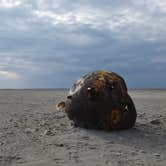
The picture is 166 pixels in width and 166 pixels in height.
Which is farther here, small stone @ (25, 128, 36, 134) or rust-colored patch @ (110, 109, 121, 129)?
small stone @ (25, 128, 36, 134)

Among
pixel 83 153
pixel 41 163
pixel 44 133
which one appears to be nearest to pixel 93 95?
pixel 44 133

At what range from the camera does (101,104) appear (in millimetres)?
9453

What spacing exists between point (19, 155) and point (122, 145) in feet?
7.00

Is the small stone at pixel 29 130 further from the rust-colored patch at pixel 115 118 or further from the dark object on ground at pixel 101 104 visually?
the rust-colored patch at pixel 115 118

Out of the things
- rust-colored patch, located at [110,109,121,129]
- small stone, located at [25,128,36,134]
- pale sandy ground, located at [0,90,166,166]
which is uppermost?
rust-colored patch, located at [110,109,121,129]

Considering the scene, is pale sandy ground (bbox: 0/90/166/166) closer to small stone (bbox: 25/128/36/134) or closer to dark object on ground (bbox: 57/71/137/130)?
small stone (bbox: 25/128/36/134)

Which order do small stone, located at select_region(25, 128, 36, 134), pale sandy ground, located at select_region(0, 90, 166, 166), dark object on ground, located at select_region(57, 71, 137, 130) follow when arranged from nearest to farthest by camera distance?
pale sandy ground, located at select_region(0, 90, 166, 166) → dark object on ground, located at select_region(57, 71, 137, 130) → small stone, located at select_region(25, 128, 36, 134)

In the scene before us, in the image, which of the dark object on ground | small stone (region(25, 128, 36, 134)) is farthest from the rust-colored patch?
small stone (region(25, 128, 36, 134))

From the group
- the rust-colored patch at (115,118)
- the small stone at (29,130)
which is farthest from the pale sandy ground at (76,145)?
the rust-colored patch at (115,118)

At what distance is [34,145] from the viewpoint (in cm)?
832

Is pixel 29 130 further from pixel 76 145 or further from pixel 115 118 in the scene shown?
pixel 115 118

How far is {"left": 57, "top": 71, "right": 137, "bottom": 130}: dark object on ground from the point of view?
9.49 metres

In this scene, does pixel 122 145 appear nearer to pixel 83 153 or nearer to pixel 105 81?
pixel 83 153

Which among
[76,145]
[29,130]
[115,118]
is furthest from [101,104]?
[29,130]
